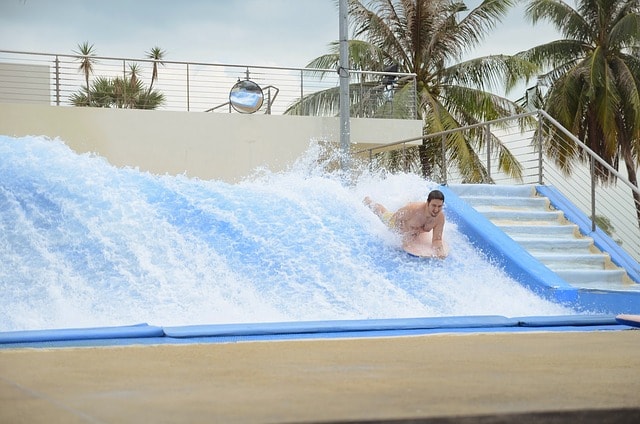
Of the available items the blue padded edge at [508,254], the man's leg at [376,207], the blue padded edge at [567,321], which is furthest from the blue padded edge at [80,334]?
the man's leg at [376,207]

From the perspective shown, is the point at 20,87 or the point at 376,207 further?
the point at 20,87

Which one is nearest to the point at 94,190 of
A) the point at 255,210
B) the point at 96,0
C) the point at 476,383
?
the point at 255,210

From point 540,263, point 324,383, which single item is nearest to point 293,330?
point 324,383

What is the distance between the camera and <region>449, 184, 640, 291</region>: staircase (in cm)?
970

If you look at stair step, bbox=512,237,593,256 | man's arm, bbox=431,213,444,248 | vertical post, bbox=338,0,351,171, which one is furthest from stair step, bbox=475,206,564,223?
vertical post, bbox=338,0,351,171

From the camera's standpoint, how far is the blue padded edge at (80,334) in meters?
5.60

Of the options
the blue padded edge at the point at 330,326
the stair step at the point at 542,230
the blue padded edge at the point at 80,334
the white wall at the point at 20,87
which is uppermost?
the white wall at the point at 20,87

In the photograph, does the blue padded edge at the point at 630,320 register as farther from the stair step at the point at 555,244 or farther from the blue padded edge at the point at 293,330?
the stair step at the point at 555,244

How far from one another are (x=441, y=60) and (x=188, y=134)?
369 inches

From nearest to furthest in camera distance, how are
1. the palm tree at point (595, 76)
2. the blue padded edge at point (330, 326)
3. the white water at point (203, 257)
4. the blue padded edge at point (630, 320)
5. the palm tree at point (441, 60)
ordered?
the blue padded edge at point (330, 326) < the blue padded edge at point (630, 320) < the white water at point (203, 257) < the palm tree at point (441, 60) < the palm tree at point (595, 76)

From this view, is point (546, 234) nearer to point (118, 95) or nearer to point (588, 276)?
point (588, 276)

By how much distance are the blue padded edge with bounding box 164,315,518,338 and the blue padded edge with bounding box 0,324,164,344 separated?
142 mm

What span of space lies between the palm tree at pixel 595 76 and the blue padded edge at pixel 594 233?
11455 mm

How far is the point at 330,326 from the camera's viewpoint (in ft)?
20.9
